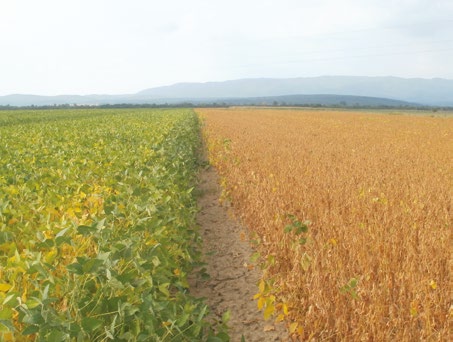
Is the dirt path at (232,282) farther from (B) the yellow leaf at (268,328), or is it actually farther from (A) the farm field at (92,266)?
(A) the farm field at (92,266)

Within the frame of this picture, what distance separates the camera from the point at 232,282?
4.61 meters

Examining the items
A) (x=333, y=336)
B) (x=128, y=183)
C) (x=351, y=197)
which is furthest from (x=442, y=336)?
(x=351, y=197)

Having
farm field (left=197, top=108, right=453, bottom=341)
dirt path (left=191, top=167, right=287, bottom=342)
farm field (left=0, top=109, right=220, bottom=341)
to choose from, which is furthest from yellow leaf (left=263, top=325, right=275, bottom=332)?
farm field (left=0, top=109, right=220, bottom=341)

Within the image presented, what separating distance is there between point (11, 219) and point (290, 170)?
6663 mm

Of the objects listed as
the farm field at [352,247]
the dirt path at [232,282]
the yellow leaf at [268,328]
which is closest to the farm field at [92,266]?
the dirt path at [232,282]

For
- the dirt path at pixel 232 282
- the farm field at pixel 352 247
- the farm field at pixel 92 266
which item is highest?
the farm field at pixel 92 266

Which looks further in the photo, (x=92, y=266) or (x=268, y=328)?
(x=268, y=328)

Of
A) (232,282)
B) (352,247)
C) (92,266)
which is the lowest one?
(232,282)

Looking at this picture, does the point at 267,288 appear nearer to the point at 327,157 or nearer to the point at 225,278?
the point at 225,278

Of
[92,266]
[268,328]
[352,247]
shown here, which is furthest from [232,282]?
[92,266]

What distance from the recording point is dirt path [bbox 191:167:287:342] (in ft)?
12.0

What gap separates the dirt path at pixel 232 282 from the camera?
3.65 m

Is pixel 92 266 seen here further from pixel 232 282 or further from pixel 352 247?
pixel 352 247

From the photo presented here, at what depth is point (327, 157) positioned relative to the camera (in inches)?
446
